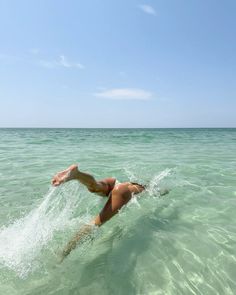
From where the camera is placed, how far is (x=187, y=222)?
5.32 m

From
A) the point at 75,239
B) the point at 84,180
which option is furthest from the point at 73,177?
the point at 75,239

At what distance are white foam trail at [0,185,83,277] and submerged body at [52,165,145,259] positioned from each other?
39 cm

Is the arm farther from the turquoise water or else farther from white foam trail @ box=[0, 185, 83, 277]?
white foam trail @ box=[0, 185, 83, 277]

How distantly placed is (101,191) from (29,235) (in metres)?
1.40

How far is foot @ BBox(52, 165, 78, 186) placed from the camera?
436 centimetres

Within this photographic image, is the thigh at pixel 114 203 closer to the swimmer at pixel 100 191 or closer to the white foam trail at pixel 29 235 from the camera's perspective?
the swimmer at pixel 100 191

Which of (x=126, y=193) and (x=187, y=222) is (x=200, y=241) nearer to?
(x=187, y=222)

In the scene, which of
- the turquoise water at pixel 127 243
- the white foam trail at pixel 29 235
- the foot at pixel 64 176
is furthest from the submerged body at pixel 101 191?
the white foam trail at pixel 29 235

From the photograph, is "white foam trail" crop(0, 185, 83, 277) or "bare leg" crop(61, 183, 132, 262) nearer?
"white foam trail" crop(0, 185, 83, 277)

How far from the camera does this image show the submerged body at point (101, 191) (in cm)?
441

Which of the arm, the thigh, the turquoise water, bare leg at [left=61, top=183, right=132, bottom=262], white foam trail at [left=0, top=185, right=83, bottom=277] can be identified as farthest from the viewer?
the thigh

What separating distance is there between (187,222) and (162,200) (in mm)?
1261

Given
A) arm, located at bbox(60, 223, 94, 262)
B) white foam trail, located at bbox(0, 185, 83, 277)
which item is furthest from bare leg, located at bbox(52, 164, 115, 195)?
arm, located at bbox(60, 223, 94, 262)

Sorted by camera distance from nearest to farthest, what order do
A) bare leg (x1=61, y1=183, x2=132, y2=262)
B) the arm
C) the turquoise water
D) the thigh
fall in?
the turquoise water < the arm < bare leg (x1=61, y1=183, x2=132, y2=262) < the thigh
